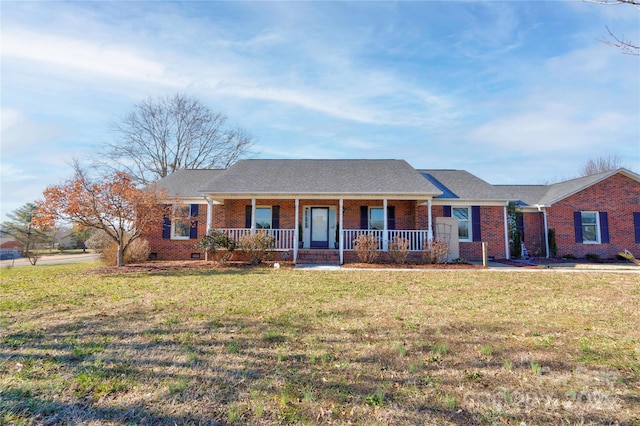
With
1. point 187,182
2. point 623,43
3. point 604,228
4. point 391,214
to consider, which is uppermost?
point 187,182

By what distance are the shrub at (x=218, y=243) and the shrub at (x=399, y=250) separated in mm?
6657

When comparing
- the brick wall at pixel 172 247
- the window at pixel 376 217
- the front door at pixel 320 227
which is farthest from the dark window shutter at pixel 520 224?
the brick wall at pixel 172 247

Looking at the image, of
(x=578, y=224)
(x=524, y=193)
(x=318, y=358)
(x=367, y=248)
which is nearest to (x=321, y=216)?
(x=367, y=248)

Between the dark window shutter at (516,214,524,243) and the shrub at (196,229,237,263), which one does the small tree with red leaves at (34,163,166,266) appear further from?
the dark window shutter at (516,214,524,243)

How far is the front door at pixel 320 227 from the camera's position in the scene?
51.2ft

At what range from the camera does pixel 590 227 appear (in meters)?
15.9

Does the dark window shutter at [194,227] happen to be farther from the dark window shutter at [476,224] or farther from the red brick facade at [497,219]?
the dark window shutter at [476,224]

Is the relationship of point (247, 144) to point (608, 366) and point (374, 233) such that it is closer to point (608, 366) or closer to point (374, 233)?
point (374, 233)

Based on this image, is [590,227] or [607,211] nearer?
[607,211]

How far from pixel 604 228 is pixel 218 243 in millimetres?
18861

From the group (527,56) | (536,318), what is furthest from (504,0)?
(536,318)

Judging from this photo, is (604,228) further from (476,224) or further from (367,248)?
(367,248)

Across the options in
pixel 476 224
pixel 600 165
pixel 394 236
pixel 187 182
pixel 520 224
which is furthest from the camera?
pixel 600 165

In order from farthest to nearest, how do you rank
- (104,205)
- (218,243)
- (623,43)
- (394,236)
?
(394,236) → (218,243) → (104,205) → (623,43)
